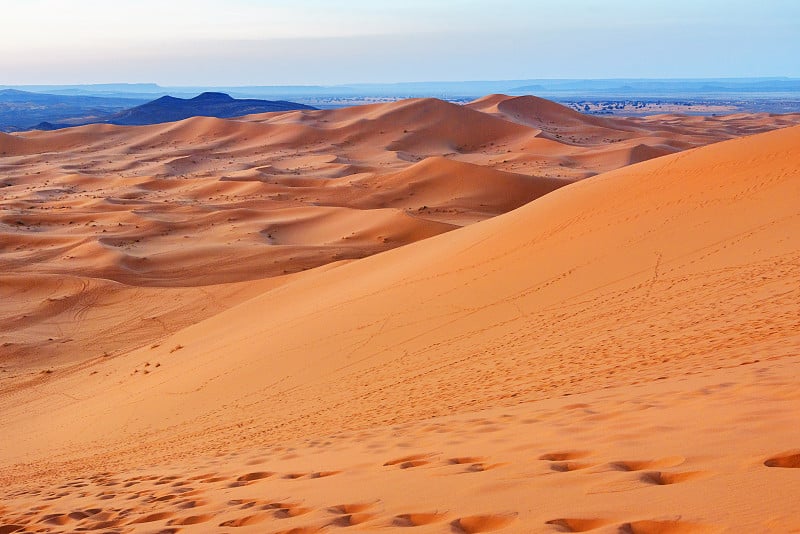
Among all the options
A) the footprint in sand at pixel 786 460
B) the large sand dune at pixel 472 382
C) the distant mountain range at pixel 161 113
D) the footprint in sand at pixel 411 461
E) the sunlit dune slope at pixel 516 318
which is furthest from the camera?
the distant mountain range at pixel 161 113

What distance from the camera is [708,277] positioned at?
1102cm

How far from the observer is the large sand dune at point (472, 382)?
14.0 feet

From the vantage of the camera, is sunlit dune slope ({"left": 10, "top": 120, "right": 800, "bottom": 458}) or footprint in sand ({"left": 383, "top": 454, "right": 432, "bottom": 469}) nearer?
footprint in sand ({"left": 383, "top": 454, "right": 432, "bottom": 469})

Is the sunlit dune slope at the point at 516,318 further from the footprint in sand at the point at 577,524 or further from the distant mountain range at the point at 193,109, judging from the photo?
the distant mountain range at the point at 193,109

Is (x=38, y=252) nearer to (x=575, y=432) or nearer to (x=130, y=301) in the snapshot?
(x=130, y=301)

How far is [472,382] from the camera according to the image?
9070mm

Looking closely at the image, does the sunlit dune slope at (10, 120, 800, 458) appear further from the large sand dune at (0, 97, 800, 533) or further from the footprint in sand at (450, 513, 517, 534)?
the footprint in sand at (450, 513, 517, 534)

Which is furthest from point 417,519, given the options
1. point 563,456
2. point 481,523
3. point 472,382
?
point 472,382

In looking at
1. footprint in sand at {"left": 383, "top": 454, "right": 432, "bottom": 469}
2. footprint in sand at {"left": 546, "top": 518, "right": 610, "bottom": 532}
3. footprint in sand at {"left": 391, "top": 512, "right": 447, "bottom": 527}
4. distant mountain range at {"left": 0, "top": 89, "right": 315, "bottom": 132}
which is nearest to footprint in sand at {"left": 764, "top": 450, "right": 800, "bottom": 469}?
footprint in sand at {"left": 546, "top": 518, "right": 610, "bottom": 532}

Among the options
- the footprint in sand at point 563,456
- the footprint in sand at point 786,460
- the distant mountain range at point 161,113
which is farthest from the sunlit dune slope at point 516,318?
the distant mountain range at point 161,113

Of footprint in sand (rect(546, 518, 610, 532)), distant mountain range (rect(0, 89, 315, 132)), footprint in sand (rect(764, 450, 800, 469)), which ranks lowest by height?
footprint in sand (rect(546, 518, 610, 532))

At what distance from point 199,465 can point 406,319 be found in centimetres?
600

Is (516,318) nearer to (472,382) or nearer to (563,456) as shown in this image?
(472,382)

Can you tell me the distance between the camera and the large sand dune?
426 centimetres
